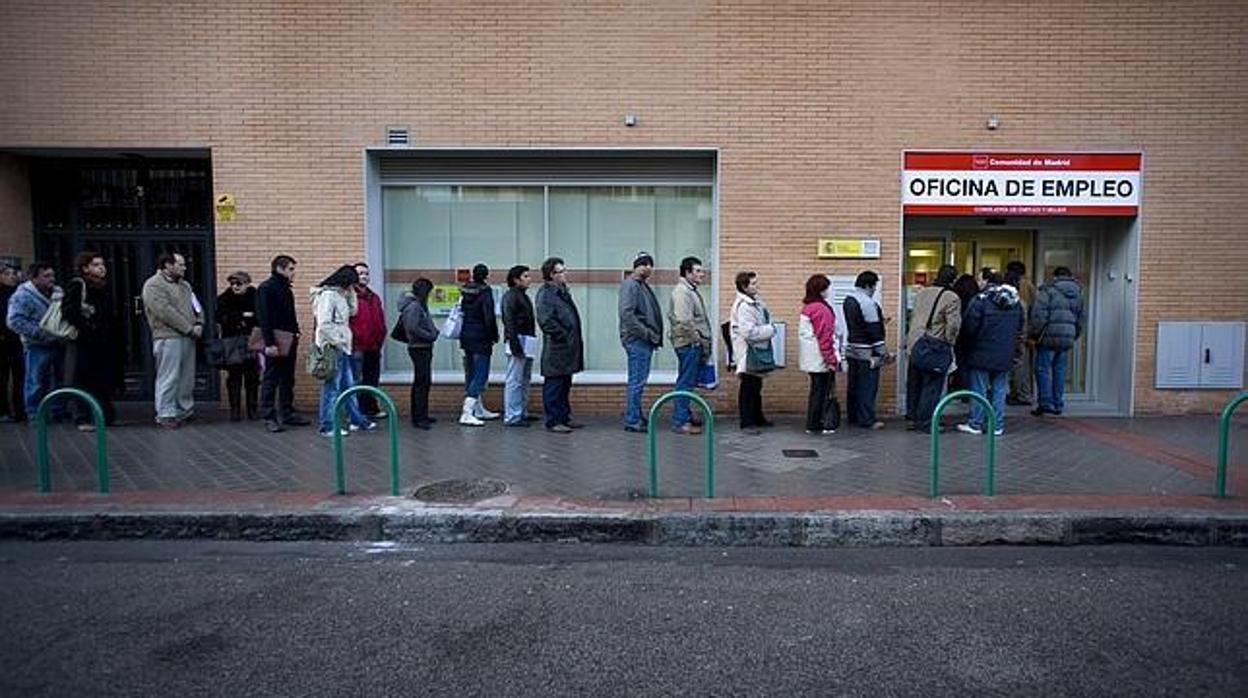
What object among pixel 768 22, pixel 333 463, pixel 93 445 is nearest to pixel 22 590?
pixel 333 463

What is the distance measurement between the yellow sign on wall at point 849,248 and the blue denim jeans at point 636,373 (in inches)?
105

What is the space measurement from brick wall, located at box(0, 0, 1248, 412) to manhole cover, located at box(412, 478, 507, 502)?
14.7 feet

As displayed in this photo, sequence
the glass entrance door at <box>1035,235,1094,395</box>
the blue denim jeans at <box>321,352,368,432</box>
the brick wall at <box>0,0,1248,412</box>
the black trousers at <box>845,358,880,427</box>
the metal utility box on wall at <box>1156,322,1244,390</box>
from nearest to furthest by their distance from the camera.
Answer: the blue denim jeans at <box>321,352,368,432</box>, the black trousers at <box>845,358,880,427</box>, the brick wall at <box>0,0,1248,412</box>, the metal utility box on wall at <box>1156,322,1244,390</box>, the glass entrance door at <box>1035,235,1094,395</box>

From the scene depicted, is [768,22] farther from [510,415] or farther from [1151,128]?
[510,415]

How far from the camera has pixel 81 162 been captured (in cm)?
1095

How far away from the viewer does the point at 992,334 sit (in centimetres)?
880

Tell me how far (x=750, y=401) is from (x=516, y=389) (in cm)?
271

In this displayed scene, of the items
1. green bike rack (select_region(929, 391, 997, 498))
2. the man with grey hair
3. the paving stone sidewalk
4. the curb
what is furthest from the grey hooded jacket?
green bike rack (select_region(929, 391, 997, 498))

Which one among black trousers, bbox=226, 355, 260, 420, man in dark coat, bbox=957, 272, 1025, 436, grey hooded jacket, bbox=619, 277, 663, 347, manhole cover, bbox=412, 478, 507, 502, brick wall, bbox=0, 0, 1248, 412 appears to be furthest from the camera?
brick wall, bbox=0, 0, 1248, 412

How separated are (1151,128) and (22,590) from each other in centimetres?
1209

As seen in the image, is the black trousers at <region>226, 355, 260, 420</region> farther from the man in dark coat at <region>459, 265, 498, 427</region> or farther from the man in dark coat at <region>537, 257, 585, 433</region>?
the man in dark coat at <region>537, 257, 585, 433</region>

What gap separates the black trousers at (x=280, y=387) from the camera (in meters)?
9.09

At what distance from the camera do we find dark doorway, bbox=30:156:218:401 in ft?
35.9

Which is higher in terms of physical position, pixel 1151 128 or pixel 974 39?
pixel 974 39
